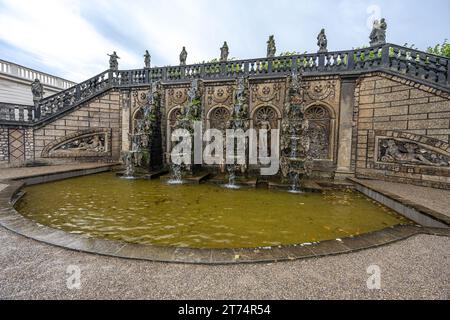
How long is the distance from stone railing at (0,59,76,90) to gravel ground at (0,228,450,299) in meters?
21.0

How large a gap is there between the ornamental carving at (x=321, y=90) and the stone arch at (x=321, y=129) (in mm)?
428

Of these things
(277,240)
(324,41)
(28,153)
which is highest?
(324,41)

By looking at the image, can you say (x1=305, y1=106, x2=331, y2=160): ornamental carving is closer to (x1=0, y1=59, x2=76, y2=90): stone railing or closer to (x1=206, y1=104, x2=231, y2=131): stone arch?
(x1=206, y1=104, x2=231, y2=131): stone arch

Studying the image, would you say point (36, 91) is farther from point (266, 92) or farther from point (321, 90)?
point (321, 90)

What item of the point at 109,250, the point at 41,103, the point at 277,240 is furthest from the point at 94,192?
the point at 41,103

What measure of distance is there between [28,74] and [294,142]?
76.0ft

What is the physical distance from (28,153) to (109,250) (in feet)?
47.1

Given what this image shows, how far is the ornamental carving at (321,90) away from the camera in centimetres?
1124

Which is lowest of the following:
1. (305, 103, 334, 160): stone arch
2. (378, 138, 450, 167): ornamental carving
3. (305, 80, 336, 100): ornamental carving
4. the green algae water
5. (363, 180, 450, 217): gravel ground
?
the green algae water

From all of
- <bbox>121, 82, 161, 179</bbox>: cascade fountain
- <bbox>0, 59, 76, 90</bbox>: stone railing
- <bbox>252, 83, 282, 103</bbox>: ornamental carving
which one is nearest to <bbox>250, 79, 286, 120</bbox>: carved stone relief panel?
<bbox>252, 83, 282, 103</bbox>: ornamental carving

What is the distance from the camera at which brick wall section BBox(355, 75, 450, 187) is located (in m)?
8.34

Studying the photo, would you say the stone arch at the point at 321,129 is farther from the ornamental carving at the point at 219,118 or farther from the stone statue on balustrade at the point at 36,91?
the stone statue on balustrade at the point at 36,91

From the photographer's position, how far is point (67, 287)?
2355mm

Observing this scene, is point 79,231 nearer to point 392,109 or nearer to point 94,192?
point 94,192
